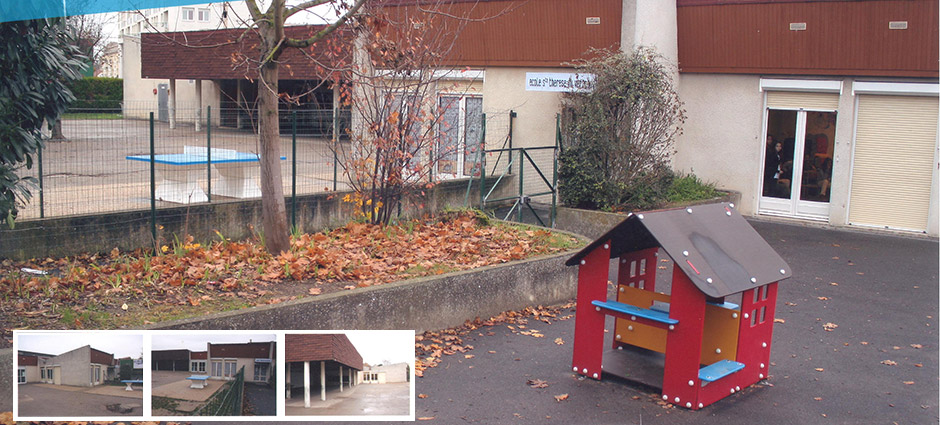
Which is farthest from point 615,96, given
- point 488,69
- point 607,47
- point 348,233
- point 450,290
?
point 450,290

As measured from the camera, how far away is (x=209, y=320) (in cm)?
614

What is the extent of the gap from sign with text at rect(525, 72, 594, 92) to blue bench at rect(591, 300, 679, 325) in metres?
8.93

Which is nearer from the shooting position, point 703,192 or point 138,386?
point 138,386

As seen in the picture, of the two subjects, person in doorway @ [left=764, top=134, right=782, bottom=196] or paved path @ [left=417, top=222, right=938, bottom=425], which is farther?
person in doorway @ [left=764, top=134, right=782, bottom=196]

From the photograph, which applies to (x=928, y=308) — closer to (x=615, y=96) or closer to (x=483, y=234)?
(x=483, y=234)

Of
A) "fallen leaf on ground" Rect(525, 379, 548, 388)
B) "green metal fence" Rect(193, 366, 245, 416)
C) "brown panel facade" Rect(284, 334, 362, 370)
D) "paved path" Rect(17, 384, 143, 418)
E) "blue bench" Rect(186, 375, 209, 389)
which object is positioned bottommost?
"fallen leaf on ground" Rect(525, 379, 548, 388)

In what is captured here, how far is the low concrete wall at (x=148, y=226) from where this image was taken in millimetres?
9617

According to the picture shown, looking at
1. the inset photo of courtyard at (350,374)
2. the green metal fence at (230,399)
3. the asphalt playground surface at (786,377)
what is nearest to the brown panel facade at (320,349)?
the inset photo of courtyard at (350,374)

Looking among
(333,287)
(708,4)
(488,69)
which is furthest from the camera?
(488,69)

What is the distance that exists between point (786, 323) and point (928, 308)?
2196 mm

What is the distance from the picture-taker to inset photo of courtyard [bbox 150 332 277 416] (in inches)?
106

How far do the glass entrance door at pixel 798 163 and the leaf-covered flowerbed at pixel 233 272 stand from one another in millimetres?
7445

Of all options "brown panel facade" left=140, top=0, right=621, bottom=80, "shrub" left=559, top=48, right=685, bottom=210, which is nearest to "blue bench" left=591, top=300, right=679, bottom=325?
"shrub" left=559, top=48, right=685, bottom=210

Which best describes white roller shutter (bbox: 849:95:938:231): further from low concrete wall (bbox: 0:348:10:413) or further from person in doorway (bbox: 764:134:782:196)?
low concrete wall (bbox: 0:348:10:413)
